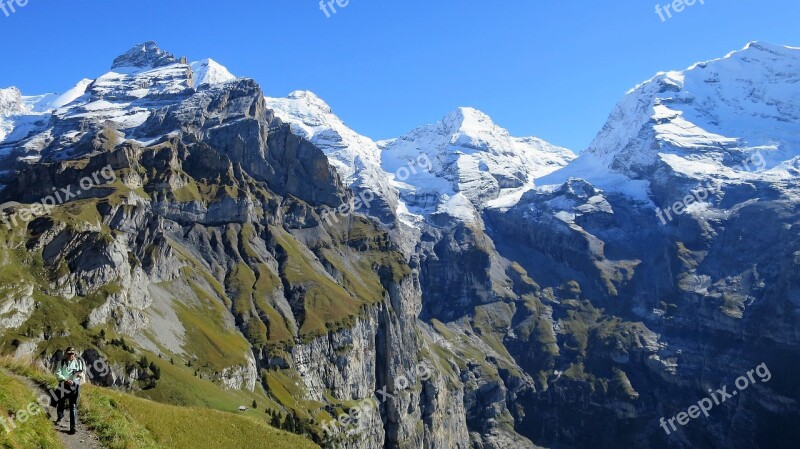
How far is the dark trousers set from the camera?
98.5ft

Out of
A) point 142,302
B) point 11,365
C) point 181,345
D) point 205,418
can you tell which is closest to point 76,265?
point 142,302

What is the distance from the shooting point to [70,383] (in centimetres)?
2970

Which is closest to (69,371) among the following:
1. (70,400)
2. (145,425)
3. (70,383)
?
(70,383)

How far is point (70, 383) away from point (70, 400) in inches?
45.1

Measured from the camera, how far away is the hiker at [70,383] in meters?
29.7

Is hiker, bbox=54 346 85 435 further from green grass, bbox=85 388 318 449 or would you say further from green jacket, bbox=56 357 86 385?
green grass, bbox=85 388 318 449

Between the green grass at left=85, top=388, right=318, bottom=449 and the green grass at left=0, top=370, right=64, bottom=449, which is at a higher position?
the green grass at left=85, top=388, right=318, bottom=449

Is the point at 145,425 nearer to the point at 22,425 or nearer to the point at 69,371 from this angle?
the point at 69,371

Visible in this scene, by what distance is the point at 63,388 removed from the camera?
30016 mm

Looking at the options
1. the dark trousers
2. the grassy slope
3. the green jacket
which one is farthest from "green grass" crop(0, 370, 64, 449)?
the green jacket

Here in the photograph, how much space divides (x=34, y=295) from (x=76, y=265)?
20641 mm

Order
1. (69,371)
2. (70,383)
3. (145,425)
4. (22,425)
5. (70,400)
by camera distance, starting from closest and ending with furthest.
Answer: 1. (22,425)
2. (70,383)
3. (69,371)
4. (70,400)
5. (145,425)

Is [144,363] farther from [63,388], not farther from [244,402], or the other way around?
[63,388]

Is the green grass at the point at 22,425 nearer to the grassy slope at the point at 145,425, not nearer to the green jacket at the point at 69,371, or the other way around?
the grassy slope at the point at 145,425
